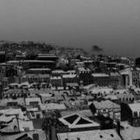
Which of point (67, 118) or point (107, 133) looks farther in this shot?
point (67, 118)

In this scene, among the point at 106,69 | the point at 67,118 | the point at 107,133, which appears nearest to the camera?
the point at 107,133

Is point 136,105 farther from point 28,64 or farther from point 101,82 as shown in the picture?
point 28,64

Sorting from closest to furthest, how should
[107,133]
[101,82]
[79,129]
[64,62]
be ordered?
[107,133]
[79,129]
[101,82]
[64,62]

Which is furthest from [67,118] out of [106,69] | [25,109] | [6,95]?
[106,69]

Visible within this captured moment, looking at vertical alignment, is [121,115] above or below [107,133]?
below

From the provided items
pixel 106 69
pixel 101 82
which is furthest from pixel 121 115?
pixel 106 69

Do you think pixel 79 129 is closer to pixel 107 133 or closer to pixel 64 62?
pixel 107 133
